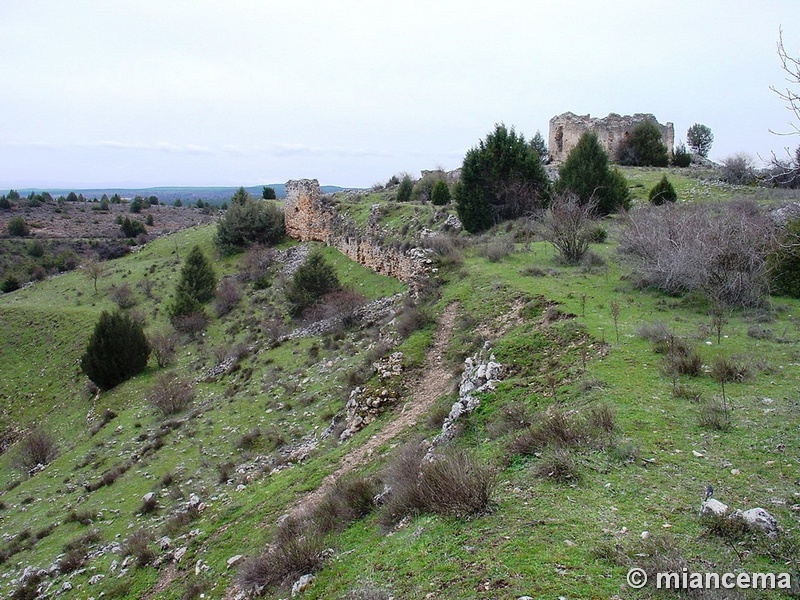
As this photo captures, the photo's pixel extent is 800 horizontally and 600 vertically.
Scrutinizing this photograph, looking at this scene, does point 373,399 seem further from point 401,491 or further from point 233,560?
point 401,491

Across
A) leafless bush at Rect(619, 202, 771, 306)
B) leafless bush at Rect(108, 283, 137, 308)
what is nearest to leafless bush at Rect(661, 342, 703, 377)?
leafless bush at Rect(619, 202, 771, 306)

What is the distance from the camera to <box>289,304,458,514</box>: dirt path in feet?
26.7

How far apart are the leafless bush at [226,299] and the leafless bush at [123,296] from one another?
6.61 metres

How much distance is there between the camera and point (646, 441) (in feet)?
18.4

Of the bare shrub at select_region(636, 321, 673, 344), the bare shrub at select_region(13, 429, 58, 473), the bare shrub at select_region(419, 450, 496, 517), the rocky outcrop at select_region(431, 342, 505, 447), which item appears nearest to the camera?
the bare shrub at select_region(419, 450, 496, 517)

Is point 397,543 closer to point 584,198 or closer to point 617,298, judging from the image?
point 617,298

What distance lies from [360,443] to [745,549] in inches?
250

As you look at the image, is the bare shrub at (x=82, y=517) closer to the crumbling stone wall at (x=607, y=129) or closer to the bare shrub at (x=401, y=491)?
the bare shrub at (x=401, y=491)

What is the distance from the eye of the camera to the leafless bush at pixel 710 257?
10.7 metres

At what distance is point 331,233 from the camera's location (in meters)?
32.0

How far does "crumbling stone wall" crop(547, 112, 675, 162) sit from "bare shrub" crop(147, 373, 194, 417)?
2841 centimetres

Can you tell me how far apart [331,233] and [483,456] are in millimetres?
26858

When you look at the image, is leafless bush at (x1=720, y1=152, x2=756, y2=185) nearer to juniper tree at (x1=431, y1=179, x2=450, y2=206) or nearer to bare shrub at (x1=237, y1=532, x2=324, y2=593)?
juniper tree at (x1=431, y1=179, x2=450, y2=206)

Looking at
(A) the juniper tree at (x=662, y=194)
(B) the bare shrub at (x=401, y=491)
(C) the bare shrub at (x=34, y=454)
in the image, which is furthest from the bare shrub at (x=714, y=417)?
(A) the juniper tree at (x=662, y=194)
